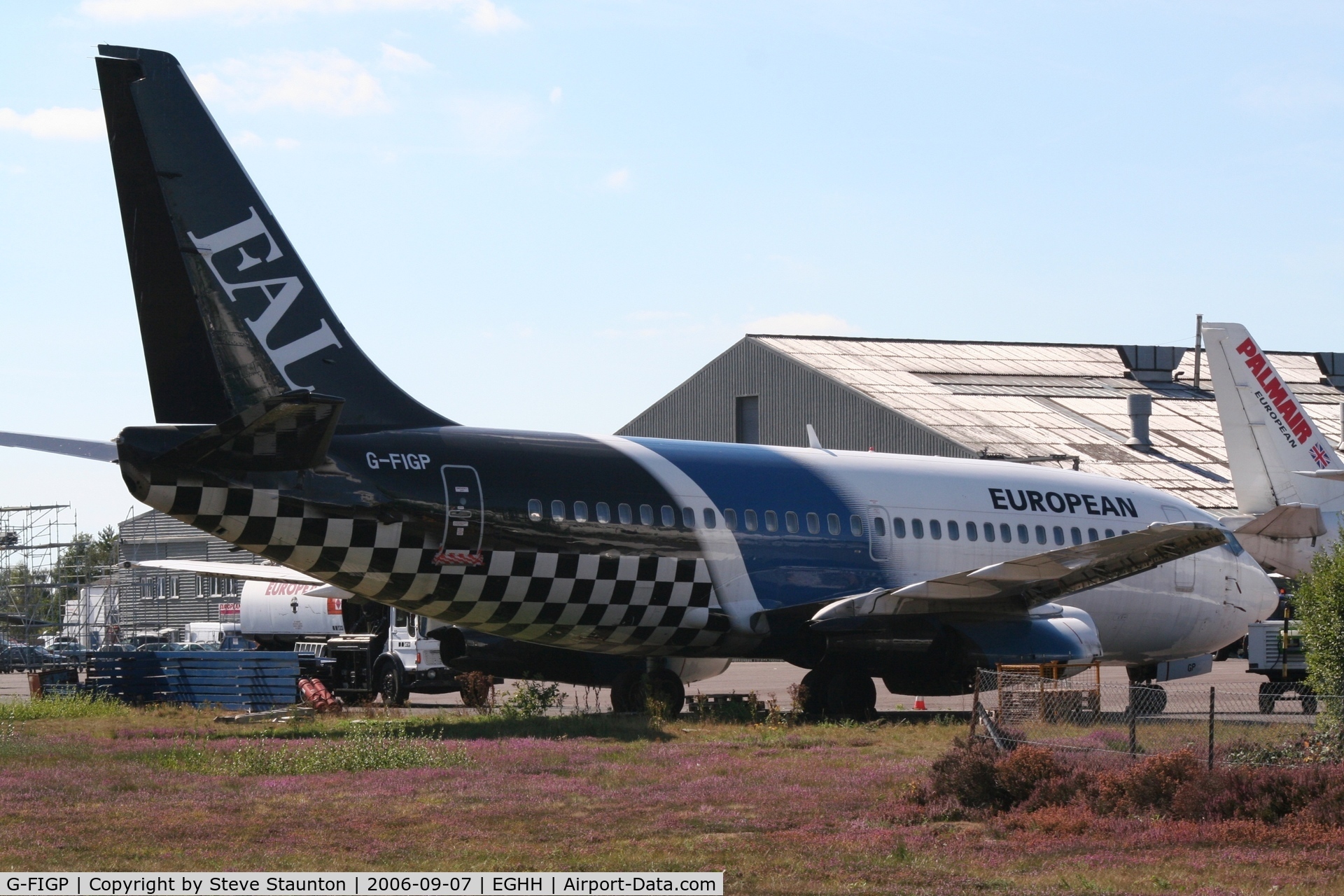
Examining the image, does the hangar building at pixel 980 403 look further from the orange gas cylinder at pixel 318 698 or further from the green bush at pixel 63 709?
the green bush at pixel 63 709

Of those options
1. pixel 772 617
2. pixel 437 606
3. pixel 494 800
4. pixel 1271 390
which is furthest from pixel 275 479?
pixel 1271 390

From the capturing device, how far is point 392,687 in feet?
87.9

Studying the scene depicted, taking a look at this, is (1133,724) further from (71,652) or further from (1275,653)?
(71,652)

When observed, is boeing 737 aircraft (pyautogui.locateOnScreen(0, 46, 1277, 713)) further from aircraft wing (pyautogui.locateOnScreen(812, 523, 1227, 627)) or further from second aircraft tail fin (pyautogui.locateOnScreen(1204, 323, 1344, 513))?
second aircraft tail fin (pyautogui.locateOnScreen(1204, 323, 1344, 513))

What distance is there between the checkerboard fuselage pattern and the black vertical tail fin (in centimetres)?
107

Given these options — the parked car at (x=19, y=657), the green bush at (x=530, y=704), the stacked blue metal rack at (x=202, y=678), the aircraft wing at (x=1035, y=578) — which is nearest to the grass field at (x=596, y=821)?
the aircraft wing at (x=1035, y=578)

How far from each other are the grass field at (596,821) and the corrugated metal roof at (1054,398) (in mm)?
32330

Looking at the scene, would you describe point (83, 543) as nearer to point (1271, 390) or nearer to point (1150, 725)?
point (1271, 390)

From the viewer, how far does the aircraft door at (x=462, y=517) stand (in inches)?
693

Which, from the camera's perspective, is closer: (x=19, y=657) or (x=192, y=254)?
(x=192, y=254)

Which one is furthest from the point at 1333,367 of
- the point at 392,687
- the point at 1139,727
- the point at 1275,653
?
the point at 1139,727

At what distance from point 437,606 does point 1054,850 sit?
957 centimetres

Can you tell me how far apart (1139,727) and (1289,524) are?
60.1ft

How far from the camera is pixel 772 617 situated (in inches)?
809
